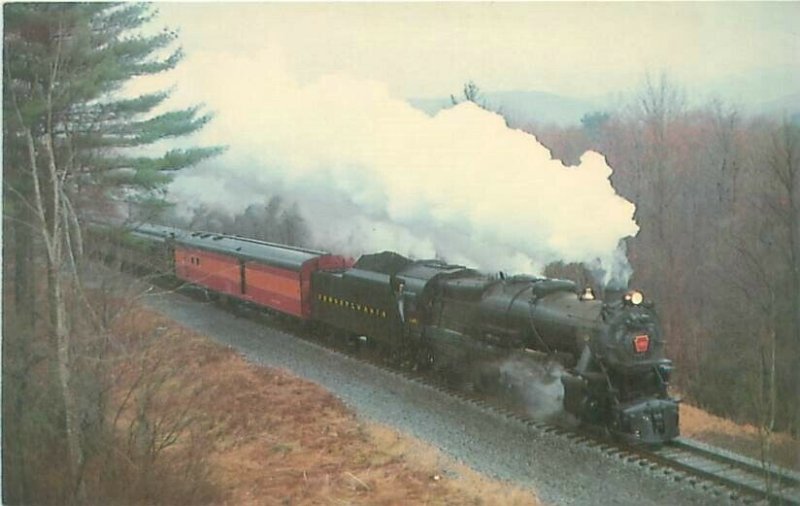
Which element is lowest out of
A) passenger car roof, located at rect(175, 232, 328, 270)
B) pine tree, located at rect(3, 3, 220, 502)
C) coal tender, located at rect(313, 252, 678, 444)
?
coal tender, located at rect(313, 252, 678, 444)

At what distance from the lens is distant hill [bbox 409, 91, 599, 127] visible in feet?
14.2

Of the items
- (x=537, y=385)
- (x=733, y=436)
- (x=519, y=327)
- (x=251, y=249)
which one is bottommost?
(x=733, y=436)

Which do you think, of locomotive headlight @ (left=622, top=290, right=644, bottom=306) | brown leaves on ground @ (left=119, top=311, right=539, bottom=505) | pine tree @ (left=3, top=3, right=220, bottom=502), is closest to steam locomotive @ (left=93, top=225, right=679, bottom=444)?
locomotive headlight @ (left=622, top=290, right=644, bottom=306)

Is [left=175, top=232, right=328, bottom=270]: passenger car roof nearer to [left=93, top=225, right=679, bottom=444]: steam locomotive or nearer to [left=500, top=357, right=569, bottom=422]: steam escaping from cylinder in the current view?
[left=93, top=225, right=679, bottom=444]: steam locomotive

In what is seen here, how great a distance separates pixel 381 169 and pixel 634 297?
152cm

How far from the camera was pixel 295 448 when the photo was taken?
4.68 m

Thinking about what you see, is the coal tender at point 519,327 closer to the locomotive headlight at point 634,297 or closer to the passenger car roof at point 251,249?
the locomotive headlight at point 634,297

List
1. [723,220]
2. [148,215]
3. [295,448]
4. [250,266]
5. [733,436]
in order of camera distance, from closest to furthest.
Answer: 1. [723,220]
2. [733,436]
3. [295,448]
4. [148,215]
5. [250,266]

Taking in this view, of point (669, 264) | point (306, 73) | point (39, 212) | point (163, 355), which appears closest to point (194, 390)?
point (163, 355)

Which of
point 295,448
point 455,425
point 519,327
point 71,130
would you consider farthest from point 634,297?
point 71,130

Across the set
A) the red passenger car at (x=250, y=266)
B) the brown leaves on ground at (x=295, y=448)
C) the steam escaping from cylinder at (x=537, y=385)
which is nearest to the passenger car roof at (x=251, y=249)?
the red passenger car at (x=250, y=266)

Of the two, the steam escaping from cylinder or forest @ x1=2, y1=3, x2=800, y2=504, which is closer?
forest @ x1=2, y1=3, x2=800, y2=504

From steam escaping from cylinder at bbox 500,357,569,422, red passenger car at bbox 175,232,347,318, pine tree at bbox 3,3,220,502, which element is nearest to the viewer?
pine tree at bbox 3,3,220,502

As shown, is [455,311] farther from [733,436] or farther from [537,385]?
[733,436]
